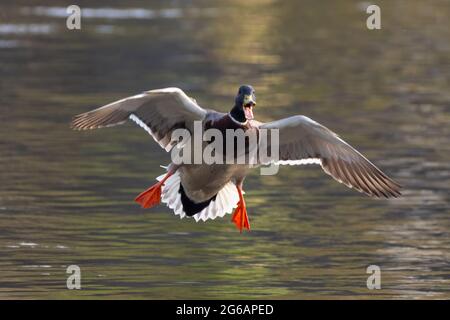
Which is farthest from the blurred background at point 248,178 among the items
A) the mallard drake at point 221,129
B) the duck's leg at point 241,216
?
the mallard drake at point 221,129

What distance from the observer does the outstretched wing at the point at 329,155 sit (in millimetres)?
11023

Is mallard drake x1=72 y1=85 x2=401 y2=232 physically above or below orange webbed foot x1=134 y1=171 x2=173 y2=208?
above

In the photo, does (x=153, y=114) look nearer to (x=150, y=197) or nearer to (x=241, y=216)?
(x=150, y=197)

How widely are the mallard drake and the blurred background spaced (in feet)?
1.79

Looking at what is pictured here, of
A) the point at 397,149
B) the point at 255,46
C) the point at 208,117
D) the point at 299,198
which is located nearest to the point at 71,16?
the point at 255,46

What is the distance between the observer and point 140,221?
1261 centimetres

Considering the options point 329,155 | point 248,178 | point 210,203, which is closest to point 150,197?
point 210,203

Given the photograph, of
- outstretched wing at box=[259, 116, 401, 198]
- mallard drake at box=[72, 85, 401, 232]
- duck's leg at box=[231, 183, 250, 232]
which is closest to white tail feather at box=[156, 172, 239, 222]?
mallard drake at box=[72, 85, 401, 232]

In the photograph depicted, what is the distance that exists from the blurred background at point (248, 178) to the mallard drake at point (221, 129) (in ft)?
1.79

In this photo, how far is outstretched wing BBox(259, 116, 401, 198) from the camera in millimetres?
11023

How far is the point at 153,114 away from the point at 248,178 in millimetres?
3696

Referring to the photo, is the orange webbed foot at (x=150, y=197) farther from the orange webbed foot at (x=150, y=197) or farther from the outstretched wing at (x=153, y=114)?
the outstretched wing at (x=153, y=114)

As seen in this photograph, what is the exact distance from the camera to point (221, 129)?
10906 millimetres

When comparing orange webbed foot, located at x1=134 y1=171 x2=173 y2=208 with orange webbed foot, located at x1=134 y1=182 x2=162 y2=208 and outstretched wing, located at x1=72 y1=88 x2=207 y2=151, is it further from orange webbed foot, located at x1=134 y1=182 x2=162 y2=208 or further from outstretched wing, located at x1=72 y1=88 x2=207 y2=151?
outstretched wing, located at x1=72 y1=88 x2=207 y2=151
